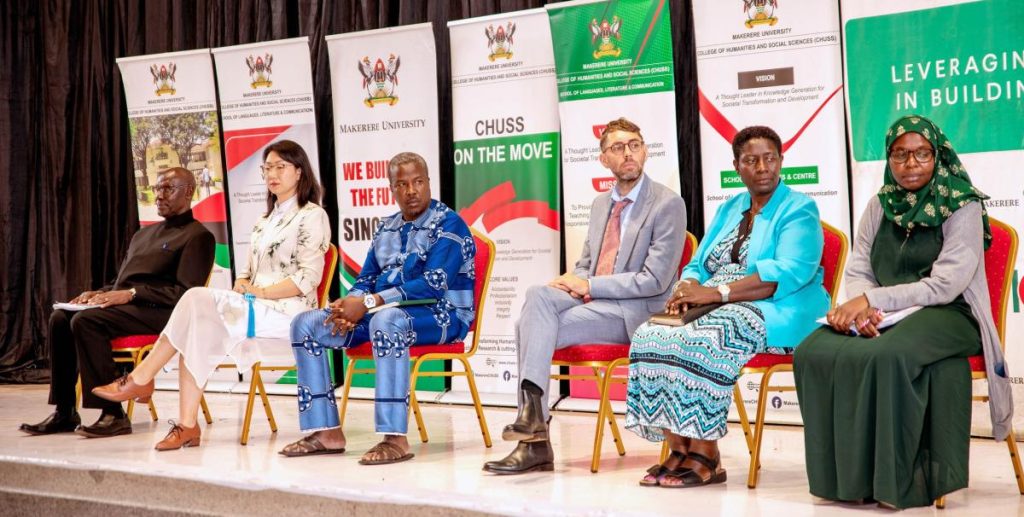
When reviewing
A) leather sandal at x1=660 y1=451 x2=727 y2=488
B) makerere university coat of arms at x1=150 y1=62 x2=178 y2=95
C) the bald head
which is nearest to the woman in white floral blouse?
the bald head

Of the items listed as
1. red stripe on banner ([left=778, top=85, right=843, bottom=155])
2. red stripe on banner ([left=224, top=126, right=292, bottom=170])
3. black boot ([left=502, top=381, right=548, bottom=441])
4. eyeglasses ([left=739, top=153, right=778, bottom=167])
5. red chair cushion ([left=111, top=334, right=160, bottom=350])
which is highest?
red stripe on banner ([left=224, top=126, right=292, bottom=170])

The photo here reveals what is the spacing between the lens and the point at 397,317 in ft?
13.2

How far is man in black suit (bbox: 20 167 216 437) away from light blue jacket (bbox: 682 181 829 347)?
2.65m

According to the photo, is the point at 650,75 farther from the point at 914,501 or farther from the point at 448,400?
the point at 914,501

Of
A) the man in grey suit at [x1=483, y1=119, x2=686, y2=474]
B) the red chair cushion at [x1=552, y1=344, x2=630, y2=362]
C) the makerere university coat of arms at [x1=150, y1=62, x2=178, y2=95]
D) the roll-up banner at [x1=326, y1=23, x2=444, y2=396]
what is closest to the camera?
the man in grey suit at [x1=483, y1=119, x2=686, y2=474]

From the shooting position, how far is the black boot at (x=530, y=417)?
3.67 metres

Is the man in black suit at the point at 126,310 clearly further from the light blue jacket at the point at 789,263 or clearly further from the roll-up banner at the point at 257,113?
the light blue jacket at the point at 789,263

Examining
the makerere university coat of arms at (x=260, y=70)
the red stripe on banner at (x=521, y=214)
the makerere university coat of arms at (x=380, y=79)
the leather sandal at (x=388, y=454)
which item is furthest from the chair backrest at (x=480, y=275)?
the makerere university coat of arms at (x=260, y=70)

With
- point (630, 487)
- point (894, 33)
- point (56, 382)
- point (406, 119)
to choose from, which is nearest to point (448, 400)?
point (406, 119)

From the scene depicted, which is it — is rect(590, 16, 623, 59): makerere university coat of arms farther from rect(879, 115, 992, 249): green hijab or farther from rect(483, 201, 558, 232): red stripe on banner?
rect(879, 115, 992, 249): green hijab

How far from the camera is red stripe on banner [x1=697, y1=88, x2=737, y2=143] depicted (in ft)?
16.4

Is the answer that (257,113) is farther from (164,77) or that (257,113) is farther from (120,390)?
(120,390)

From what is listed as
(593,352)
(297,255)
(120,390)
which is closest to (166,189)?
(297,255)

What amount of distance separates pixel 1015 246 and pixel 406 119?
134 inches
